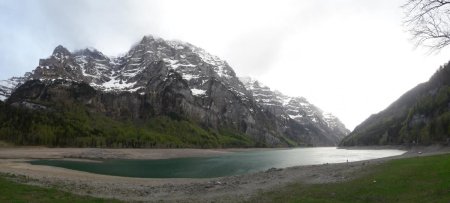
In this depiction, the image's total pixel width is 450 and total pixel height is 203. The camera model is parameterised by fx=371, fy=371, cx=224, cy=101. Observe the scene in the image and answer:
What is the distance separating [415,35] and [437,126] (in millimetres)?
147085

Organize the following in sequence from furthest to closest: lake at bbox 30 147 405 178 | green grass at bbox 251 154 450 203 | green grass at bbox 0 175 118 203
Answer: lake at bbox 30 147 405 178 → green grass at bbox 0 175 118 203 → green grass at bbox 251 154 450 203

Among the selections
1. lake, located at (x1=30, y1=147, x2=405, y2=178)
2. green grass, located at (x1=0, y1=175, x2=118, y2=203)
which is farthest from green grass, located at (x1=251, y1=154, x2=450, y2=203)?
lake, located at (x1=30, y1=147, x2=405, y2=178)

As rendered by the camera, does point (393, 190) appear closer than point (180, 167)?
Yes

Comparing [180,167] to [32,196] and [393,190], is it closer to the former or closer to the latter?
[32,196]

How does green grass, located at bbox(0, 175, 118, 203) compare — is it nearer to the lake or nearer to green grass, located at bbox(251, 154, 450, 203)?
green grass, located at bbox(251, 154, 450, 203)

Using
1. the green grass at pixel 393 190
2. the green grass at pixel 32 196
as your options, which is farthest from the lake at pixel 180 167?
the green grass at pixel 393 190

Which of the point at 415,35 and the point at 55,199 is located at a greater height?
the point at 415,35

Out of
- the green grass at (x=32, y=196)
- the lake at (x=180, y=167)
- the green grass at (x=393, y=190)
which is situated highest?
the green grass at (x=393, y=190)

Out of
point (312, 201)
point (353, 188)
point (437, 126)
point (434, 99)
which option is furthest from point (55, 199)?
point (434, 99)

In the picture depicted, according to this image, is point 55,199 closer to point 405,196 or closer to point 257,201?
point 257,201

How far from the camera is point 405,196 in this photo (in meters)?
24.3

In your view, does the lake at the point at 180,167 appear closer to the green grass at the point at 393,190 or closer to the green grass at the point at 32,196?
the green grass at the point at 32,196

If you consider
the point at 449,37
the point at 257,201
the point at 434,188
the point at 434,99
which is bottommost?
the point at 257,201

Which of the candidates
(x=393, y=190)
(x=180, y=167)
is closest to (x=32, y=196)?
(x=393, y=190)
